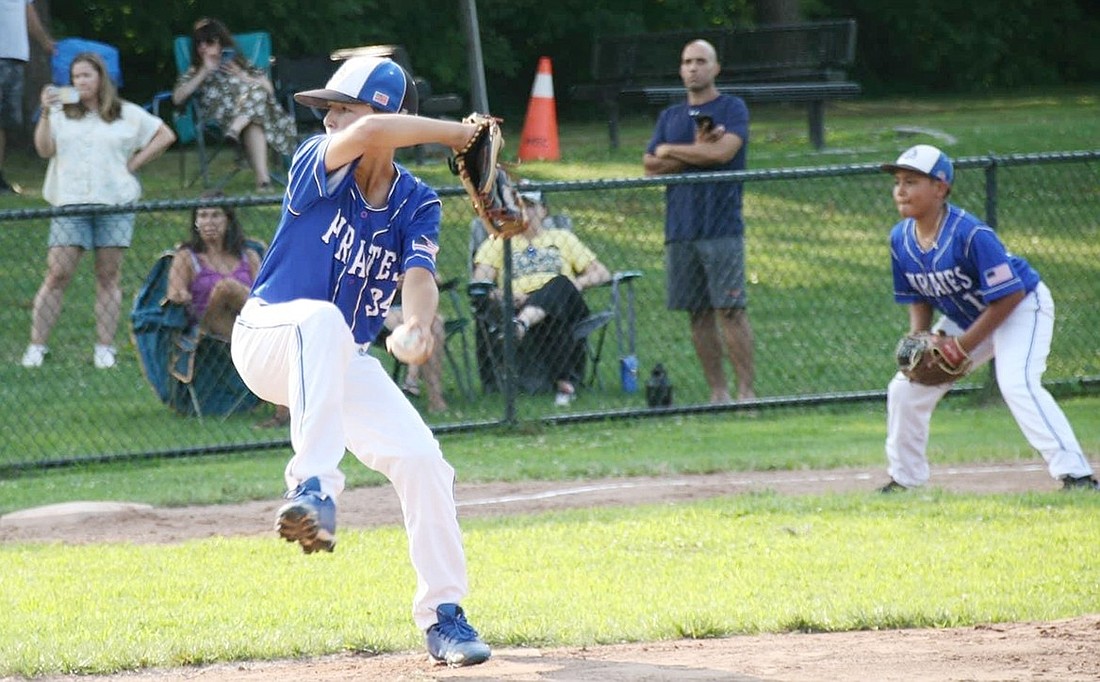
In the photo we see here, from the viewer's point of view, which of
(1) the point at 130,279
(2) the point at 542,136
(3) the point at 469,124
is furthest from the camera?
(2) the point at 542,136

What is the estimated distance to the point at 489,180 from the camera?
5.51 meters

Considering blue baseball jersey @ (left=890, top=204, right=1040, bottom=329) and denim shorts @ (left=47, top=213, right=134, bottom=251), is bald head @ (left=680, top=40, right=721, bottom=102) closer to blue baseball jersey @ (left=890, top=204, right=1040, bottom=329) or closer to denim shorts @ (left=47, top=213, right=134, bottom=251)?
blue baseball jersey @ (left=890, top=204, right=1040, bottom=329)

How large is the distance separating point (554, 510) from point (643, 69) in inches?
546

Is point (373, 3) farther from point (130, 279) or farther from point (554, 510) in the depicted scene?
point (554, 510)

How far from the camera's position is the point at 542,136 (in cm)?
2019

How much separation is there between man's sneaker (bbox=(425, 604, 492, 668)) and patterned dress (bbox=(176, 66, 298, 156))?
11053mm

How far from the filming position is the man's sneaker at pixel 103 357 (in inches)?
491

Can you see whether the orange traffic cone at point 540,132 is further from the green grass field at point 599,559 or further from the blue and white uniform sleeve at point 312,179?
the blue and white uniform sleeve at point 312,179

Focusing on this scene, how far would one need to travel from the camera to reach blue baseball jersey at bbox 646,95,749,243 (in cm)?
1142

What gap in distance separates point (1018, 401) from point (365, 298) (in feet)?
14.1

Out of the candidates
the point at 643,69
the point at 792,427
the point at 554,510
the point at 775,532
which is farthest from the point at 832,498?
the point at 643,69

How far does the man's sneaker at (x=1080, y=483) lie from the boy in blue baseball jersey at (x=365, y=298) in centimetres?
420

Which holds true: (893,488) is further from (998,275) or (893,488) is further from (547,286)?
(547,286)

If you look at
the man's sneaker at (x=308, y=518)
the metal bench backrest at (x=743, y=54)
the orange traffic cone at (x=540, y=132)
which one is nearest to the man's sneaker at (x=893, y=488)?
the man's sneaker at (x=308, y=518)
